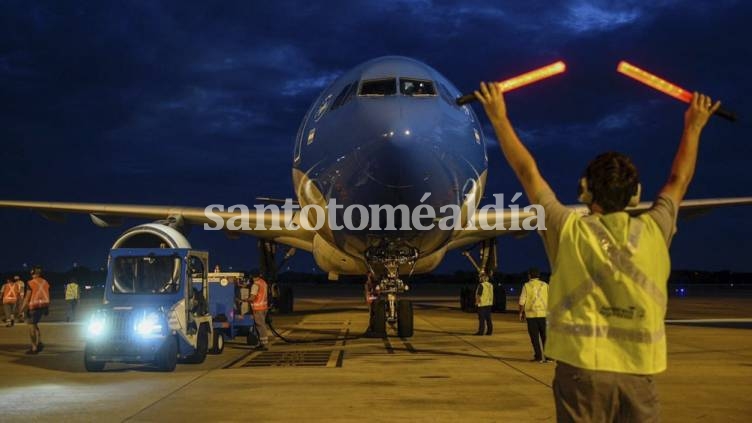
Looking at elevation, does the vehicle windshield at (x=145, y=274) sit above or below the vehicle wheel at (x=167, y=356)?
above

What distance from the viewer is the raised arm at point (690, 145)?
3.20 metres

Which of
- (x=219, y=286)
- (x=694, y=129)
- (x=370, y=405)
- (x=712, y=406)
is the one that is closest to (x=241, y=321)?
(x=219, y=286)

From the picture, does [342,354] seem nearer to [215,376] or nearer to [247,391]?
[215,376]

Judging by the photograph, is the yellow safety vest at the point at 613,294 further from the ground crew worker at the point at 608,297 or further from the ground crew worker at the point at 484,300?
the ground crew worker at the point at 484,300

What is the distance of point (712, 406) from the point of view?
7.88 metres

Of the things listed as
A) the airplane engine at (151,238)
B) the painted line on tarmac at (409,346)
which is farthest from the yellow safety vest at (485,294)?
the airplane engine at (151,238)

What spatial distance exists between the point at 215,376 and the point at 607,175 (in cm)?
834

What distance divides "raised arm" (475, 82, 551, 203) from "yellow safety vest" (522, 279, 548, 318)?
9.61 meters

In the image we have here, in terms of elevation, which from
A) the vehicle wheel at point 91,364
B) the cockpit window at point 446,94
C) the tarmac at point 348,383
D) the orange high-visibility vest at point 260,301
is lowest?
the tarmac at point 348,383

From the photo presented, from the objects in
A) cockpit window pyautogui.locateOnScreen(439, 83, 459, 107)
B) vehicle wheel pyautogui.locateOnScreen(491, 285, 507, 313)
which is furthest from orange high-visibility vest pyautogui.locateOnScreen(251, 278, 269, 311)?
vehicle wheel pyautogui.locateOnScreen(491, 285, 507, 313)

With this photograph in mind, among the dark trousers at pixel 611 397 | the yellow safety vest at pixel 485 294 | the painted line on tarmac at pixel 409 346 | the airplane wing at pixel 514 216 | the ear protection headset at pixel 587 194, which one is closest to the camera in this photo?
the dark trousers at pixel 611 397

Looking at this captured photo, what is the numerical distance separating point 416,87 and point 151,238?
542cm

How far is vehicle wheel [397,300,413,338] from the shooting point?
1579 cm

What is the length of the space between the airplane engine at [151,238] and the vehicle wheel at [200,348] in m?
1.77
